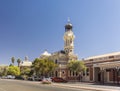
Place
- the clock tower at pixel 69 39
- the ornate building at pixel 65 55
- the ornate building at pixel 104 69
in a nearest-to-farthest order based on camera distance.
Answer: the ornate building at pixel 104 69, the ornate building at pixel 65 55, the clock tower at pixel 69 39

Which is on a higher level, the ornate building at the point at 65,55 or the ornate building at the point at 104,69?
the ornate building at the point at 65,55

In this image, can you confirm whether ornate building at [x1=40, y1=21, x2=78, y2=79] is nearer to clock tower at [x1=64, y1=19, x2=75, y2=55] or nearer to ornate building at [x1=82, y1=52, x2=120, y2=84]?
clock tower at [x1=64, y1=19, x2=75, y2=55]

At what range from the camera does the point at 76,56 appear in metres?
102

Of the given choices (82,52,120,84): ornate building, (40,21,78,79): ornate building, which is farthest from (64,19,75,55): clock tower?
(82,52,120,84): ornate building

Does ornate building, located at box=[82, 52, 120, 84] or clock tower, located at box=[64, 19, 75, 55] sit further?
clock tower, located at box=[64, 19, 75, 55]

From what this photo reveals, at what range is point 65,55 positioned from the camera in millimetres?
100250

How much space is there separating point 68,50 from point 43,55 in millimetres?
13406

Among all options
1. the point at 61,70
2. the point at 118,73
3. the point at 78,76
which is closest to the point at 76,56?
the point at 61,70

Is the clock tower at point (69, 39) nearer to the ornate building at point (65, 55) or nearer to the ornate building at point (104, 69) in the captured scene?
the ornate building at point (65, 55)

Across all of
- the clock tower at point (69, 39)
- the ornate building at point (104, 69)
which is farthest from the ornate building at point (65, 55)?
the ornate building at point (104, 69)

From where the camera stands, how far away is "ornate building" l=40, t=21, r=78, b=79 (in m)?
90.8

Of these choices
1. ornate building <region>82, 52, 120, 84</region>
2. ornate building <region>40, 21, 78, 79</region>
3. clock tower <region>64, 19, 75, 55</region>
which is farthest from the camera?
clock tower <region>64, 19, 75, 55</region>

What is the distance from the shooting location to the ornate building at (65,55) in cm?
9075

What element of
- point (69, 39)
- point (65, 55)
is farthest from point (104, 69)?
point (69, 39)
